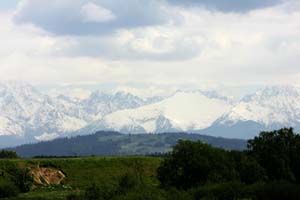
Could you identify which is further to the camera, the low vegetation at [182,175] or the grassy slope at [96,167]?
the grassy slope at [96,167]

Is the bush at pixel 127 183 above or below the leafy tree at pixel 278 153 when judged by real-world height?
below

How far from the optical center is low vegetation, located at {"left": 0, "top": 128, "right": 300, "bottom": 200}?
96.4 meters

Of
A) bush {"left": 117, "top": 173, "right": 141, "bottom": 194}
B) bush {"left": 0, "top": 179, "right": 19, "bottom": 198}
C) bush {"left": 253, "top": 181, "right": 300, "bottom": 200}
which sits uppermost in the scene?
bush {"left": 117, "top": 173, "right": 141, "bottom": 194}

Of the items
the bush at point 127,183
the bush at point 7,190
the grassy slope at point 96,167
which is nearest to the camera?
the bush at point 127,183

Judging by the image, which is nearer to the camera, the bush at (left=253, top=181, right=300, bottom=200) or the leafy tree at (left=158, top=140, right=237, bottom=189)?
the bush at (left=253, top=181, right=300, bottom=200)

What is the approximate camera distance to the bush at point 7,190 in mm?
122562

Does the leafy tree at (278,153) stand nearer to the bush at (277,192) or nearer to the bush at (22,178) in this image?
the bush at (277,192)

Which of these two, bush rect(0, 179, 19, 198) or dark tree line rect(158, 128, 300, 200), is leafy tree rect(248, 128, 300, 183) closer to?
dark tree line rect(158, 128, 300, 200)

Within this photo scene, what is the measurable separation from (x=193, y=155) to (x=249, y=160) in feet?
58.6

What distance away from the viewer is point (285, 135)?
5664 inches

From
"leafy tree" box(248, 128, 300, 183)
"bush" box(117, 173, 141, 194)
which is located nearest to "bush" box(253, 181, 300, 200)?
"bush" box(117, 173, 141, 194)

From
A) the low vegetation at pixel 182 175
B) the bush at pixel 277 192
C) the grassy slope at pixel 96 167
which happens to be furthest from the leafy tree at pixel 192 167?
the grassy slope at pixel 96 167

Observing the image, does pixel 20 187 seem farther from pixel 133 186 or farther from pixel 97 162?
pixel 133 186

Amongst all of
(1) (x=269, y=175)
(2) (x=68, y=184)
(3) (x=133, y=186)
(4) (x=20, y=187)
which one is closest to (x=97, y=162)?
(2) (x=68, y=184)
